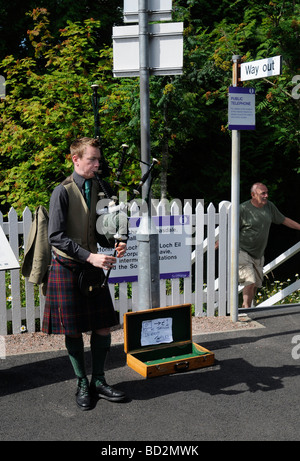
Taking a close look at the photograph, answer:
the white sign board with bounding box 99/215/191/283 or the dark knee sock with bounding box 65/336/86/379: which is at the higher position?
the white sign board with bounding box 99/215/191/283

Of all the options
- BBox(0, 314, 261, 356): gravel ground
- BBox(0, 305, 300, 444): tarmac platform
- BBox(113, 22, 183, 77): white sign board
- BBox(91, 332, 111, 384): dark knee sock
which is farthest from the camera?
BBox(0, 314, 261, 356): gravel ground

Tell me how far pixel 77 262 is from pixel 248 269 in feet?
10.7

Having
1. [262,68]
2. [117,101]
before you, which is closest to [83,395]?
[262,68]

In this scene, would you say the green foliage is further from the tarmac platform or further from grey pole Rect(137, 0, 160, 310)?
the tarmac platform

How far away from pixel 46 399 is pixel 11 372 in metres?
0.75

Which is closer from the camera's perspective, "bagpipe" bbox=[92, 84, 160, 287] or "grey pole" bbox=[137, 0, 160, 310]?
"bagpipe" bbox=[92, 84, 160, 287]

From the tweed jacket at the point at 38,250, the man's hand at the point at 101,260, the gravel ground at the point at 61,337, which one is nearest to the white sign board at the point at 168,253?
the gravel ground at the point at 61,337

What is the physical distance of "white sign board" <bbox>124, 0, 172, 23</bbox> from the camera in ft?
16.0

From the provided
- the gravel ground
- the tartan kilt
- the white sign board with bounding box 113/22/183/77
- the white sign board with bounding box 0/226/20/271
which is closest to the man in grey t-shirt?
the gravel ground

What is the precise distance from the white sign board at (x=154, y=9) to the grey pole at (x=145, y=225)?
0.23 feet

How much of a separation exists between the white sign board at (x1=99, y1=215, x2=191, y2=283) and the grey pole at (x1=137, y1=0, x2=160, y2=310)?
133 cm

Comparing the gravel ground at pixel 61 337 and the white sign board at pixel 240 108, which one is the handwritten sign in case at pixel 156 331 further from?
the white sign board at pixel 240 108

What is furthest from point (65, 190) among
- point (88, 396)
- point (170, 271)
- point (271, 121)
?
point (271, 121)

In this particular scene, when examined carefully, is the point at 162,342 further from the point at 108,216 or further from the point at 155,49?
the point at 155,49
